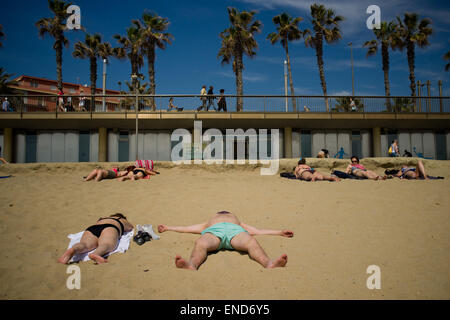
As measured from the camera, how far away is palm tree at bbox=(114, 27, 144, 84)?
2620 centimetres

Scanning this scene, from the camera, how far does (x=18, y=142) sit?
2000 cm

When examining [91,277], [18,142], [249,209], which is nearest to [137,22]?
[18,142]

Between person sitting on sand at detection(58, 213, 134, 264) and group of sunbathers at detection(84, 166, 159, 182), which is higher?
group of sunbathers at detection(84, 166, 159, 182)

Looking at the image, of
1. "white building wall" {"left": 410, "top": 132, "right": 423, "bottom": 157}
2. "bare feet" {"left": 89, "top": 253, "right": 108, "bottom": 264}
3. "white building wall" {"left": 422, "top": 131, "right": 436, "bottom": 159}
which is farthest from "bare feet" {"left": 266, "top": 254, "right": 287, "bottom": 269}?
"white building wall" {"left": 422, "top": 131, "right": 436, "bottom": 159}

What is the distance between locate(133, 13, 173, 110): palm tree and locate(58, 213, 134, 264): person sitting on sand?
21.7 m

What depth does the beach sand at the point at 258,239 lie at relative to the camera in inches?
116

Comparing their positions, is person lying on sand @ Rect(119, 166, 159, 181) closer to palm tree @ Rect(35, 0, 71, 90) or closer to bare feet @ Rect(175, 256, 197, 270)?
bare feet @ Rect(175, 256, 197, 270)

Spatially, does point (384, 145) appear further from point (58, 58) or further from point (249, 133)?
point (58, 58)

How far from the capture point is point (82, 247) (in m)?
3.65

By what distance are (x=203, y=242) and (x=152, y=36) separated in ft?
84.4

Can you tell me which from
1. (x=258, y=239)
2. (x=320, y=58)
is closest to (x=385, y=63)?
(x=320, y=58)

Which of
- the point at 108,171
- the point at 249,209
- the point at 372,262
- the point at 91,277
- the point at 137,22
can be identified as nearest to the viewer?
the point at 91,277
